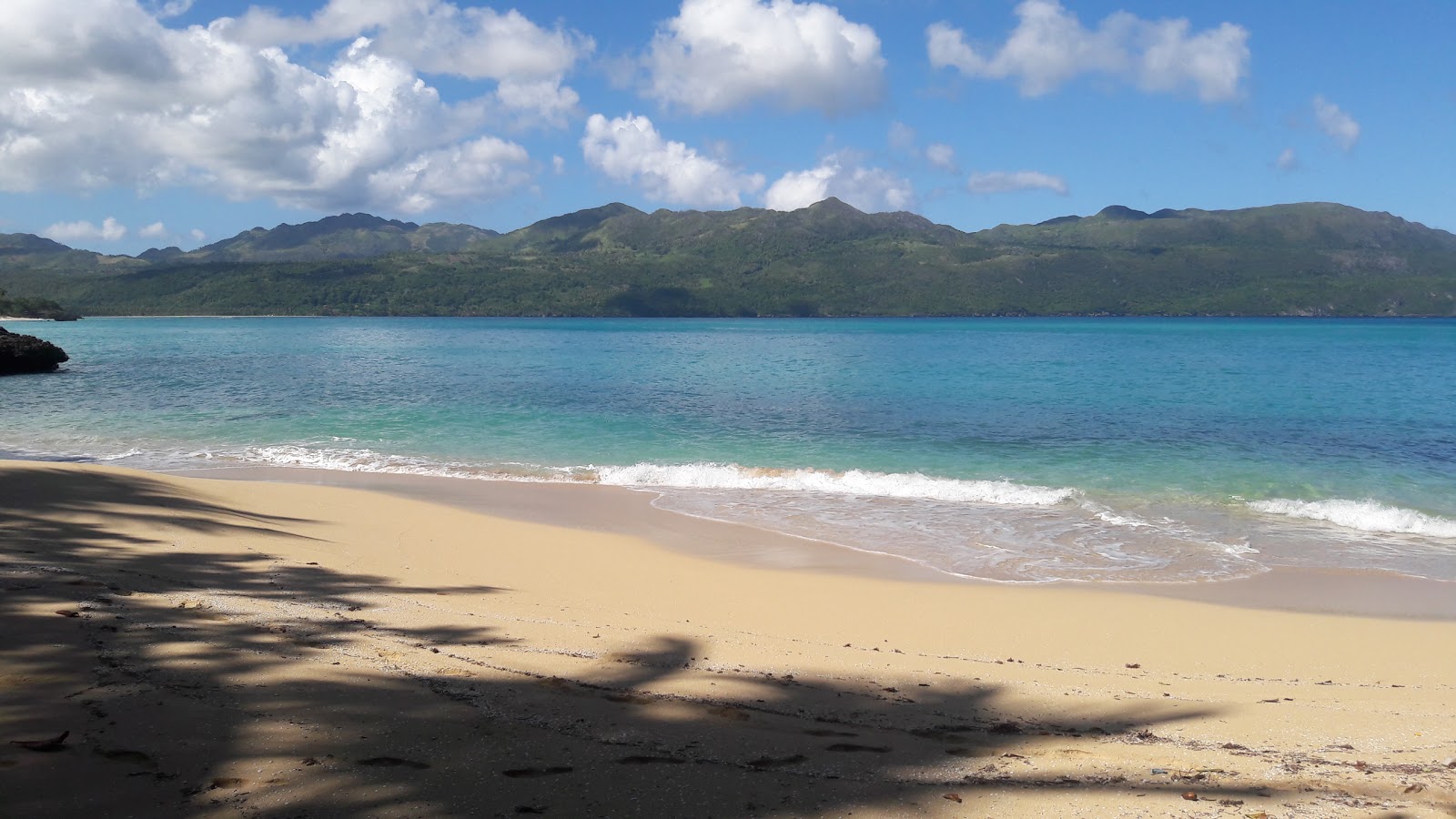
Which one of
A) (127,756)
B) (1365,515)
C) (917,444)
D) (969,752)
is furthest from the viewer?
(917,444)

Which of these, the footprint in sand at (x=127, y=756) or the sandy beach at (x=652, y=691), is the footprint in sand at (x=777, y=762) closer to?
the sandy beach at (x=652, y=691)

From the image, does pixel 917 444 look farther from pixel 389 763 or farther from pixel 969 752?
pixel 389 763

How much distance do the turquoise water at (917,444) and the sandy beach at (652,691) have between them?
10.0 feet

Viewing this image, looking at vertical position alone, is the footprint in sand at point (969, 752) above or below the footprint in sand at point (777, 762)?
below

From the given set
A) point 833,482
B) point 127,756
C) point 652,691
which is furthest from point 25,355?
point 652,691

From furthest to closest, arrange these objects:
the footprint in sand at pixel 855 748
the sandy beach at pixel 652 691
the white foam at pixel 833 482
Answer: the white foam at pixel 833 482
the footprint in sand at pixel 855 748
the sandy beach at pixel 652 691

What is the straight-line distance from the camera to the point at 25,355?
39750 mm

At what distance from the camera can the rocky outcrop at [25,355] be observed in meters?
39.0

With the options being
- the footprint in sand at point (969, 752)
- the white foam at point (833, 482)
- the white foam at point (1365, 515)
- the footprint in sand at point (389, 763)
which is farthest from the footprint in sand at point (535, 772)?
the white foam at point (1365, 515)

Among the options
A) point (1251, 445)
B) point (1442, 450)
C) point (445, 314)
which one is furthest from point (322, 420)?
point (445, 314)

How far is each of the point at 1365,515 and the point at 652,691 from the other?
47.2 feet

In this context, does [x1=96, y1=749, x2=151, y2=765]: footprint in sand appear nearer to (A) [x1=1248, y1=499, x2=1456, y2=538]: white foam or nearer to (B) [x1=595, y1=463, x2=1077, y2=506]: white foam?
(B) [x1=595, y1=463, x2=1077, y2=506]: white foam

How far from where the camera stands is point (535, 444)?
2188 centimetres

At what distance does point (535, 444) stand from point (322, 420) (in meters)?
8.11
